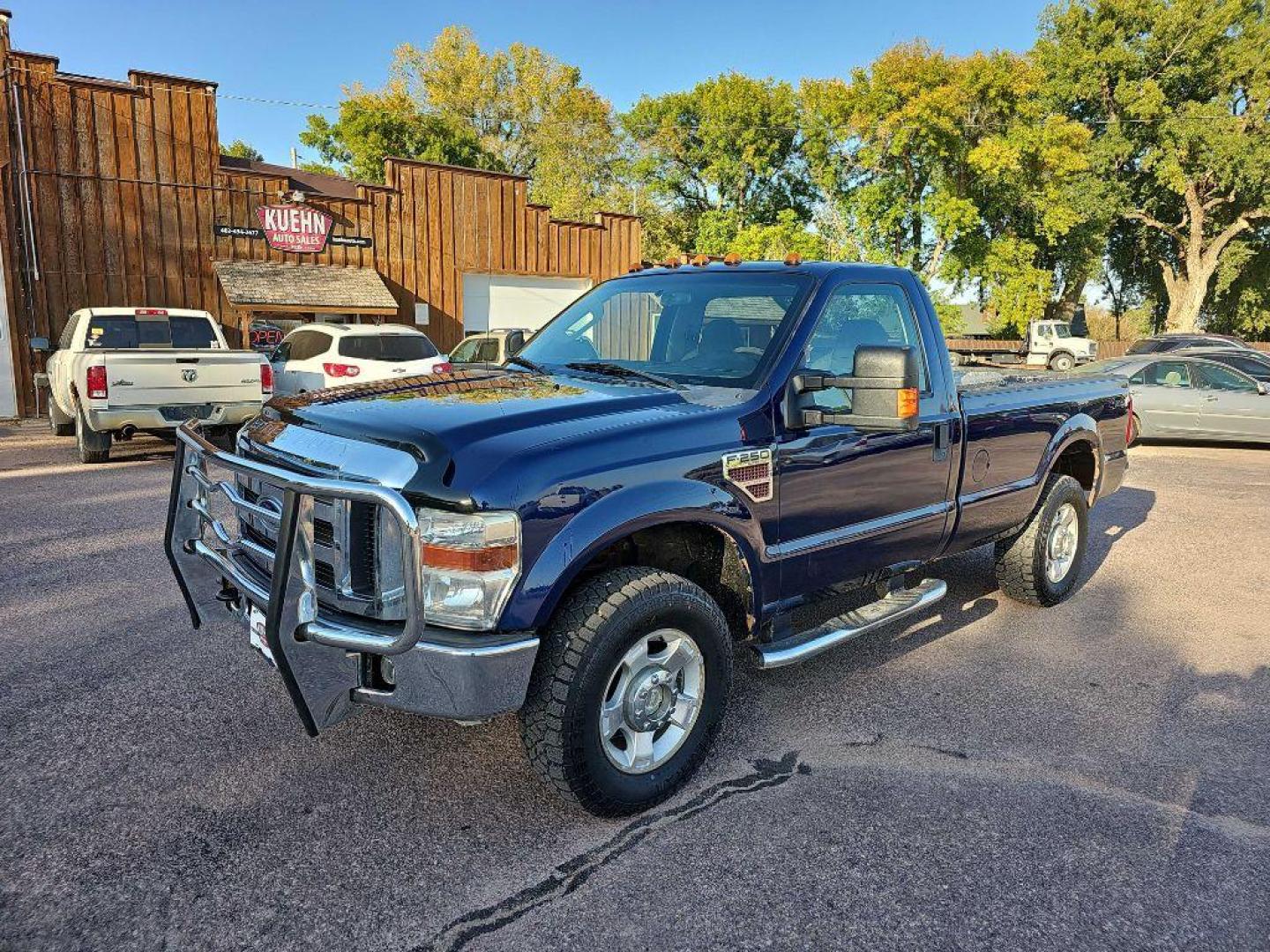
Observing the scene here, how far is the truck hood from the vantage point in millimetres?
2613

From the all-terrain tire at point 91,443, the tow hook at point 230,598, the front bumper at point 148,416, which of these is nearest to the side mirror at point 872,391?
the tow hook at point 230,598

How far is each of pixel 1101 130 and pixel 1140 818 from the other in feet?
136

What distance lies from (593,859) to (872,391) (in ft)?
6.41

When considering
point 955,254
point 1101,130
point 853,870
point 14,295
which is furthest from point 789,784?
point 1101,130

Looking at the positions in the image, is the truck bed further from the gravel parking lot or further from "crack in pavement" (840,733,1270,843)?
"crack in pavement" (840,733,1270,843)

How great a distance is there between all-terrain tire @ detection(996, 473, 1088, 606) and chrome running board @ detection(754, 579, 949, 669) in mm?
1179

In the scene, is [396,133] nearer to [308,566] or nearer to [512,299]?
[512,299]

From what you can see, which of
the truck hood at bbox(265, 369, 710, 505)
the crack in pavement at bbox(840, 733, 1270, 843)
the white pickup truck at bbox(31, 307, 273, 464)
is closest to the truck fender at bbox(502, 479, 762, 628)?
the truck hood at bbox(265, 369, 710, 505)

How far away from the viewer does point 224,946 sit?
232 centimetres

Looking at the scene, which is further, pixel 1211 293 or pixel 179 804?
pixel 1211 293

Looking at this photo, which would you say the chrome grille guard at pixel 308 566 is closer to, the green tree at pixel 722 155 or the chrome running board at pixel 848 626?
the chrome running board at pixel 848 626

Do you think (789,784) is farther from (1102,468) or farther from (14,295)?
(14,295)

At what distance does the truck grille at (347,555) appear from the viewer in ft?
8.69

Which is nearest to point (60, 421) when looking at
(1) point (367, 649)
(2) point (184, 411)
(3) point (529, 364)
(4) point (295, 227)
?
(2) point (184, 411)
